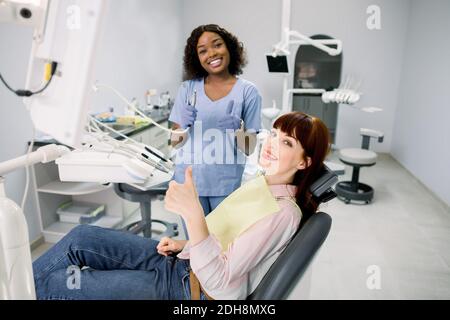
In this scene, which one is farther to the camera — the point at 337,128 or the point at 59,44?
the point at 337,128

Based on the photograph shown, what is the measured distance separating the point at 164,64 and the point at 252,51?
1.24 metres

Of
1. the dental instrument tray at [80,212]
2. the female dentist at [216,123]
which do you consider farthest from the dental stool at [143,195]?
the dental instrument tray at [80,212]

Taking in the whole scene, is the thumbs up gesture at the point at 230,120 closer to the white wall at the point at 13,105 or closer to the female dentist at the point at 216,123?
the female dentist at the point at 216,123

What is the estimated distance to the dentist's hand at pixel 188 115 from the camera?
59.8 inches

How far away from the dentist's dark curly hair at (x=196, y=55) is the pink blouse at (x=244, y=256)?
0.89m

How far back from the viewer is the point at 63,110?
61 centimetres

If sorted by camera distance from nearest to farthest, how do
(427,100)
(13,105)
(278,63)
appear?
(13,105), (278,63), (427,100)

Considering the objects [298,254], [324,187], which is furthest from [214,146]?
[298,254]

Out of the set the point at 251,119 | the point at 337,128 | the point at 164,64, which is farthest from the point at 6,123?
the point at 337,128

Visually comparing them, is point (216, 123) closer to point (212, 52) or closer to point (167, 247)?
point (212, 52)

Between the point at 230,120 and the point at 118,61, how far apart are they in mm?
2021

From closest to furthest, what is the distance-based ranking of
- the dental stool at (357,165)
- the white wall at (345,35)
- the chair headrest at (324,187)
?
1. the chair headrest at (324,187)
2. the dental stool at (357,165)
3. the white wall at (345,35)

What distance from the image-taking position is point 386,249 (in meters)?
2.24

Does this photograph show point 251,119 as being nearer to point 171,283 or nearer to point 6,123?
point 171,283
